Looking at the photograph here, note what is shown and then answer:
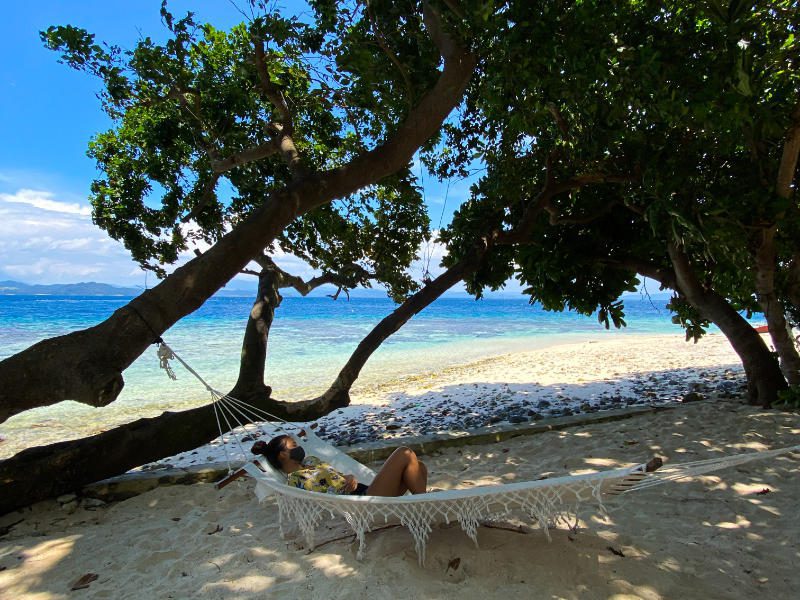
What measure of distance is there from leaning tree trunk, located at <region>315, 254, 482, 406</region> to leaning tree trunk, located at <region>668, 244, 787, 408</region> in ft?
7.52

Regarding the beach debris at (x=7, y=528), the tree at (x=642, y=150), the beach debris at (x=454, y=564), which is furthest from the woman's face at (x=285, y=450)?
the tree at (x=642, y=150)

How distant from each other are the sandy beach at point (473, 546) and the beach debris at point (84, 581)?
0.02 meters

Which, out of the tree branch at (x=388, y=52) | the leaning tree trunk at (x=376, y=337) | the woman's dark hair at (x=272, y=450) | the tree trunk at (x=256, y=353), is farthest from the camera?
the leaning tree trunk at (x=376, y=337)

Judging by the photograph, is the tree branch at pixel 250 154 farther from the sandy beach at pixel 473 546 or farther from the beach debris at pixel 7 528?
the beach debris at pixel 7 528

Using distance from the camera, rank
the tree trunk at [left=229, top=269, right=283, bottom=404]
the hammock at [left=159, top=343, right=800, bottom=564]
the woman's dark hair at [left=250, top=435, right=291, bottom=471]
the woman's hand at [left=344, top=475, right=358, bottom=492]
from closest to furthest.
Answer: the hammock at [left=159, top=343, right=800, bottom=564] → the woman's hand at [left=344, top=475, right=358, bottom=492] → the woman's dark hair at [left=250, top=435, right=291, bottom=471] → the tree trunk at [left=229, top=269, right=283, bottom=404]

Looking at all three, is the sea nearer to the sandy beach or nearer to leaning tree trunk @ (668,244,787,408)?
leaning tree trunk @ (668,244,787,408)

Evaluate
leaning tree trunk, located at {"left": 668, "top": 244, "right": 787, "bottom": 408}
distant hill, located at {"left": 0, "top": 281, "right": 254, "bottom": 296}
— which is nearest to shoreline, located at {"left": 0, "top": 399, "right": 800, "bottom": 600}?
leaning tree trunk, located at {"left": 668, "top": 244, "right": 787, "bottom": 408}

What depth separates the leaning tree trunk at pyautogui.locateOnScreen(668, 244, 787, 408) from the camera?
4.81 metres

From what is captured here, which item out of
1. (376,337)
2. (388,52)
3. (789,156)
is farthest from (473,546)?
(789,156)

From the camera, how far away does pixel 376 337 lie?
13.6 feet

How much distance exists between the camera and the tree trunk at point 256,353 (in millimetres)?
3814

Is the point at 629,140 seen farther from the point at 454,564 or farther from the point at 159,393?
the point at 159,393

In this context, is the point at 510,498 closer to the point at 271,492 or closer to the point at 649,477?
the point at 649,477

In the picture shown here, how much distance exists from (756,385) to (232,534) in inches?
195
